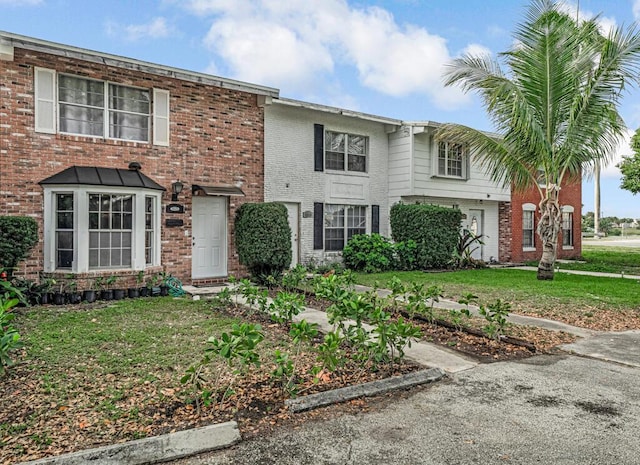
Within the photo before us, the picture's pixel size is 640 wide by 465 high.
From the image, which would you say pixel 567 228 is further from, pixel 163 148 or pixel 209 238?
pixel 163 148

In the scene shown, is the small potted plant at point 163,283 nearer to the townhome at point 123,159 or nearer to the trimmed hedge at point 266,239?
the townhome at point 123,159

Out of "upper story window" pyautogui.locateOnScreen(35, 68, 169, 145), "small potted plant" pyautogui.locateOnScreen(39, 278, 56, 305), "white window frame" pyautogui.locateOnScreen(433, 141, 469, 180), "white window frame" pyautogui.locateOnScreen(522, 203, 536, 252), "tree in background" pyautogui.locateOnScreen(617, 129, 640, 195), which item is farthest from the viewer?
"tree in background" pyautogui.locateOnScreen(617, 129, 640, 195)

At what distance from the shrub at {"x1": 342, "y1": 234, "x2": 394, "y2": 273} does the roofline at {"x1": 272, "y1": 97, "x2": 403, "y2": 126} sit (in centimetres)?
367

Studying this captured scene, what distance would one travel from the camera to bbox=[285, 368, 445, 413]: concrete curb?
3973mm

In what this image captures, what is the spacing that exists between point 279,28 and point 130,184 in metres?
7.37

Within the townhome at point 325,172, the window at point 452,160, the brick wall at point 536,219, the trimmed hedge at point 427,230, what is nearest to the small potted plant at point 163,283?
the townhome at point 325,172

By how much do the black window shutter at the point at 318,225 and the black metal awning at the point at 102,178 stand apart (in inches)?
197

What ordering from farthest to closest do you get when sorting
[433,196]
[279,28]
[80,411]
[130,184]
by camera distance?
[433,196]
[279,28]
[130,184]
[80,411]

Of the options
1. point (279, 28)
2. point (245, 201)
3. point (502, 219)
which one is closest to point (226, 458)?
point (245, 201)

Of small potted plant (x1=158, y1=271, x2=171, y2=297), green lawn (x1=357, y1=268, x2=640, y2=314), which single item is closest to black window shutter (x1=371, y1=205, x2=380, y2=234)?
green lawn (x1=357, y1=268, x2=640, y2=314)

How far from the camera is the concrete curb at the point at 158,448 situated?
9.90ft

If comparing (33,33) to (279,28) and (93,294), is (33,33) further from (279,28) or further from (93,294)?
→ (279,28)

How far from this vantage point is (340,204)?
48.9ft

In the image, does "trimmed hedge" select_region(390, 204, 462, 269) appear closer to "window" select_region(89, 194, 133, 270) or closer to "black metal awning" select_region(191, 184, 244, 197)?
"black metal awning" select_region(191, 184, 244, 197)
